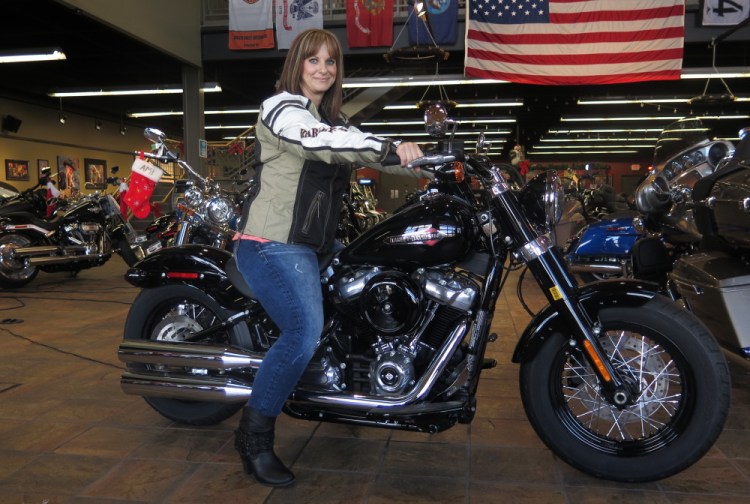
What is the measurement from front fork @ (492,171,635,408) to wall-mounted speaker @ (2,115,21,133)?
1586 centimetres

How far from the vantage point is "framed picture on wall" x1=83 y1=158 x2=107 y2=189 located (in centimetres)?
1834

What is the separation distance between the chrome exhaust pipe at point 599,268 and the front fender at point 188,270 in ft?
11.8

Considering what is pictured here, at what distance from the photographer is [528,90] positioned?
15.2 m

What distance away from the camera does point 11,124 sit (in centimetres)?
1481

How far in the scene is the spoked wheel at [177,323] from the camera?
2.76m

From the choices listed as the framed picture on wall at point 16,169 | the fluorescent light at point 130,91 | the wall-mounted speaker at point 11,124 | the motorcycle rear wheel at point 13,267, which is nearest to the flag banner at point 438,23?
the fluorescent light at point 130,91

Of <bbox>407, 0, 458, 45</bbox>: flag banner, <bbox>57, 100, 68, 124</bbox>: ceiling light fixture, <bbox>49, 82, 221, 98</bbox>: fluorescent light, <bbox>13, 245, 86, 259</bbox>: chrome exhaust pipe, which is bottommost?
<bbox>13, 245, 86, 259</bbox>: chrome exhaust pipe

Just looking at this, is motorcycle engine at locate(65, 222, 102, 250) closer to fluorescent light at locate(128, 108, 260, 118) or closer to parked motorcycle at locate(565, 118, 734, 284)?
parked motorcycle at locate(565, 118, 734, 284)

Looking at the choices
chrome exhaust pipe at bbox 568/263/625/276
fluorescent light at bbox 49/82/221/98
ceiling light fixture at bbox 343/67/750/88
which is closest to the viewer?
chrome exhaust pipe at bbox 568/263/625/276

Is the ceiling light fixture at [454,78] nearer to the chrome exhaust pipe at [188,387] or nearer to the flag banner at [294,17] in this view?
the flag banner at [294,17]

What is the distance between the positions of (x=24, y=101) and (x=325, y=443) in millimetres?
16306

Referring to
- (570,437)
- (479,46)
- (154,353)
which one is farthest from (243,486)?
(479,46)

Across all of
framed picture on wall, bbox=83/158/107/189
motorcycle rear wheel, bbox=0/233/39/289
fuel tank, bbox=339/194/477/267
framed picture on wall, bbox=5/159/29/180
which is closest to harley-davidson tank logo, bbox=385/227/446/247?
fuel tank, bbox=339/194/477/267

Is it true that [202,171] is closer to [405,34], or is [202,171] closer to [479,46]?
[405,34]
